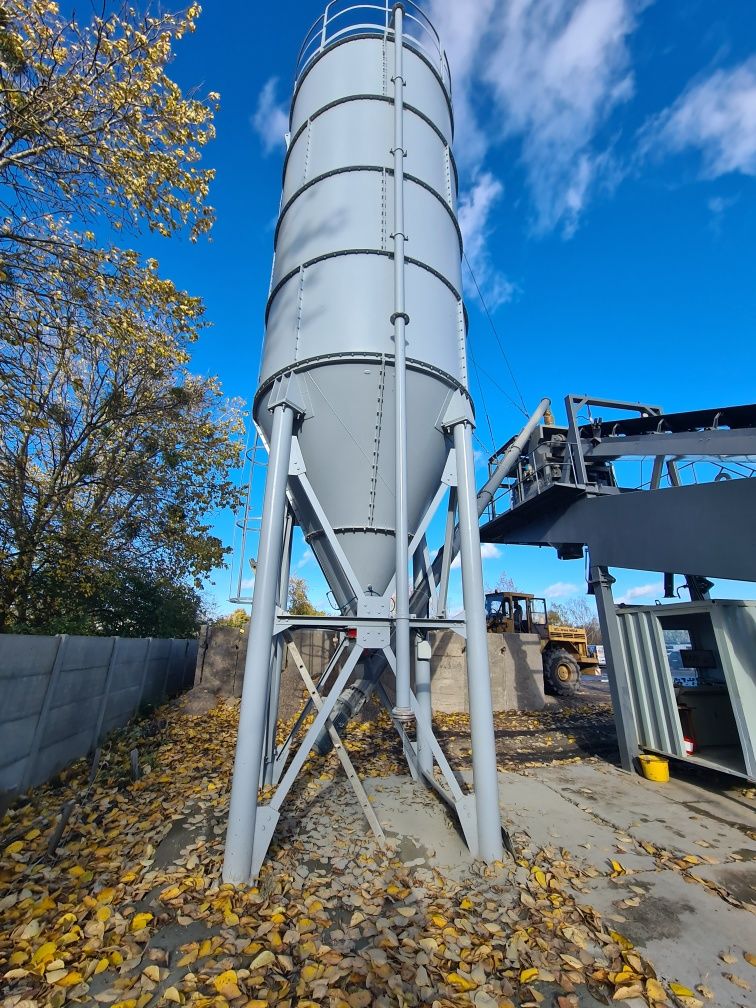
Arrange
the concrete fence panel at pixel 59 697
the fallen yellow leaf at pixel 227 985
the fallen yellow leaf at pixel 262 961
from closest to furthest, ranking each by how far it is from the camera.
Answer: the fallen yellow leaf at pixel 227 985, the fallen yellow leaf at pixel 262 961, the concrete fence panel at pixel 59 697

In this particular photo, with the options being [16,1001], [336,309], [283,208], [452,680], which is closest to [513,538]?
[452,680]

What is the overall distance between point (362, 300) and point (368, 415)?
1444 mm

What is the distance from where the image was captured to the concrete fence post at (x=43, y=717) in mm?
5254

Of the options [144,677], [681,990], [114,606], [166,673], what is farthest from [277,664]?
[114,606]

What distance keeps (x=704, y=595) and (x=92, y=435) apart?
14.3m

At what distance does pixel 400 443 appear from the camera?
4801 mm

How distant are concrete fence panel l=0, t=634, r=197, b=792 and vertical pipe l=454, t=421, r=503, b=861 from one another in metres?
5.15

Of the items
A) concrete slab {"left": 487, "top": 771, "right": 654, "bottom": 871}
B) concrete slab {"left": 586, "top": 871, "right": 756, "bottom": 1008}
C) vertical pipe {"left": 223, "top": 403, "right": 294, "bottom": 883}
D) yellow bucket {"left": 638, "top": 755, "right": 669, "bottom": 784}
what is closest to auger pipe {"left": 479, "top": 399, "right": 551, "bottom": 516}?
yellow bucket {"left": 638, "top": 755, "right": 669, "bottom": 784}

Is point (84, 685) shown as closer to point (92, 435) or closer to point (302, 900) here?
point (302, 900)

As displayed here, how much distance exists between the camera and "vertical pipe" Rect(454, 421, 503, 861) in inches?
161

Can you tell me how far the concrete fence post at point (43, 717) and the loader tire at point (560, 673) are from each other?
14.1 m

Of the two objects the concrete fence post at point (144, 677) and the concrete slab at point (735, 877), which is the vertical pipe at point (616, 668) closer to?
the concrete slab at point (735, 877)

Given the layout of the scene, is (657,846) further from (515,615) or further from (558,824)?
(515,615)

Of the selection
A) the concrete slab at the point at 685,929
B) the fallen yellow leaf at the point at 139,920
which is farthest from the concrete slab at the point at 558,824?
the fallen yellow leaf at the point at 139,920
